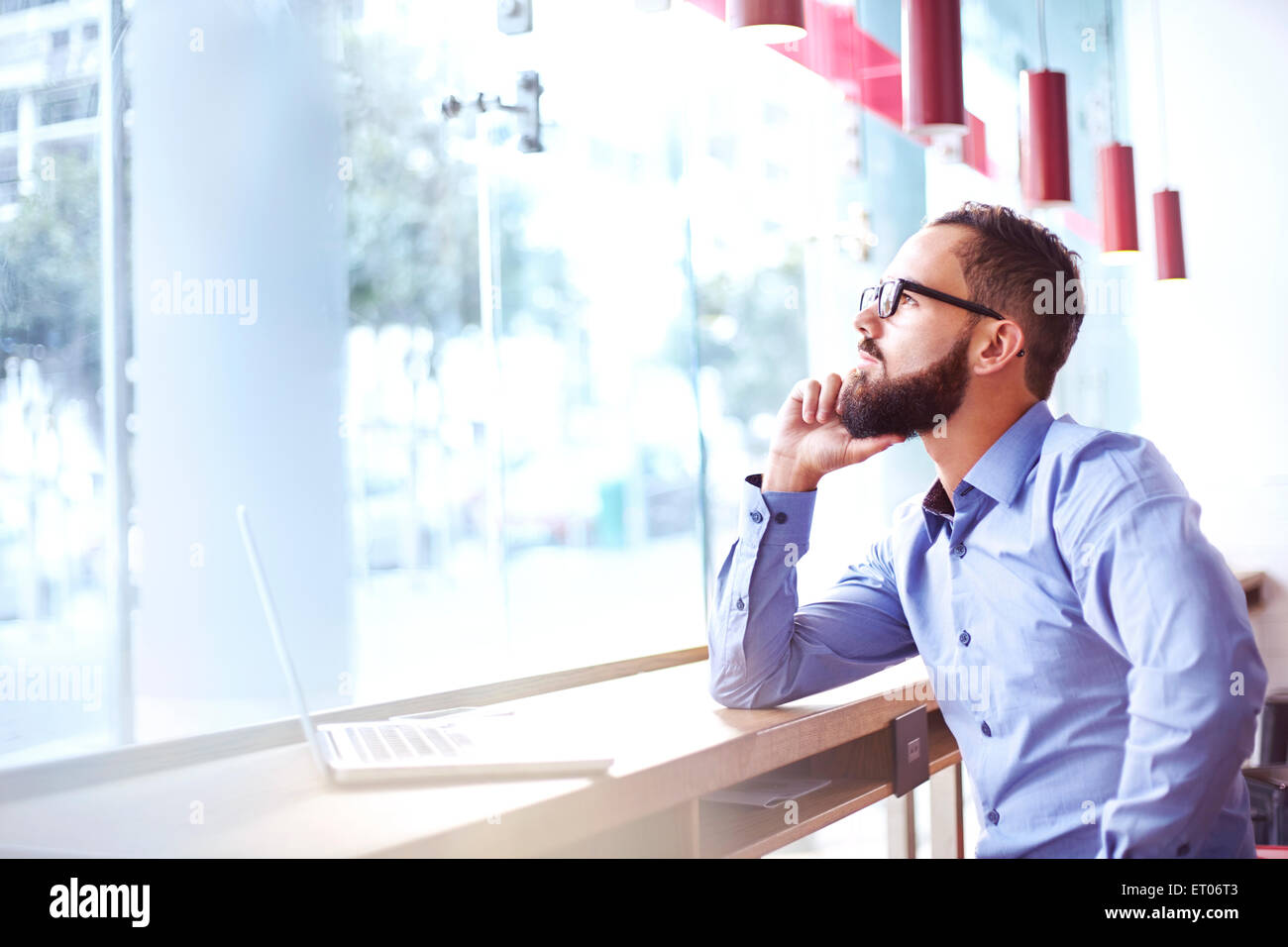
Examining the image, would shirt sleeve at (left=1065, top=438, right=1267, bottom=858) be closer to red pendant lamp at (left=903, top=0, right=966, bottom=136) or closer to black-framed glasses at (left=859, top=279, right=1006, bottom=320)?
black-framed glasses at (left=859, top=279, right=1006, bottom=320)

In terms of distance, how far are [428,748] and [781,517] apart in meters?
0.64

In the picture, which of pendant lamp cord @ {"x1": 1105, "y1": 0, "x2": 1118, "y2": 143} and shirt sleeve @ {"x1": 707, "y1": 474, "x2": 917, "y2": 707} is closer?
shirt sleeve @ {"x1": 707, "y1": 474, "x2": 917, "y2": 707}

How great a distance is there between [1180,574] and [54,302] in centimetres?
199

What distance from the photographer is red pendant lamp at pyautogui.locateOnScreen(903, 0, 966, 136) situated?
2.02 m

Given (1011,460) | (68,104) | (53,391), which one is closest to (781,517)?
(1011,460)

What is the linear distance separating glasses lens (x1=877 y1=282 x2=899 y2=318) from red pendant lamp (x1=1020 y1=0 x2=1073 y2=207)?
1.39m

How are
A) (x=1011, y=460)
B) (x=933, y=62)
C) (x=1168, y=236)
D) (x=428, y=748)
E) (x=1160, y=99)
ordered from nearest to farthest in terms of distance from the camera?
(x=428, y=748) < (x=1011, y=460) < (x=933, y=62) < (x=1168, y=236) < (x=1160, y=99)

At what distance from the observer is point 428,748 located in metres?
1.34

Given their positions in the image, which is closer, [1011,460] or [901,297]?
[1011,460]

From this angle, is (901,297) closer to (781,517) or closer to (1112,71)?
(781,517)

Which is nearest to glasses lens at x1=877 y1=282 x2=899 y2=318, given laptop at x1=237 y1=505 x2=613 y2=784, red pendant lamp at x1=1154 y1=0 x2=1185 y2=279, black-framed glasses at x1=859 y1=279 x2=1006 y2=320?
black-framed glasses at x1=859 y1=279 x2=1006 y2=320
